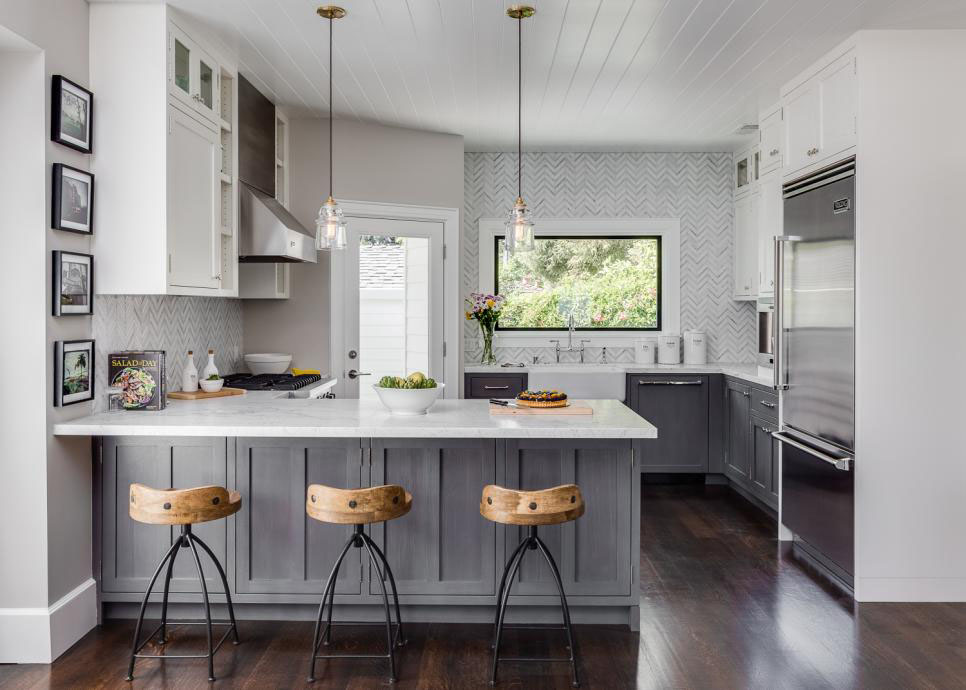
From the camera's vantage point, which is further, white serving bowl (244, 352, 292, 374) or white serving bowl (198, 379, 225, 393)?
white serving bowl (244, 352, 292, 374)

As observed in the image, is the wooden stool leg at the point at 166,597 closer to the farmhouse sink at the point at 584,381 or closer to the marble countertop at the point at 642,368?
the marble countertop at the point at 642,368

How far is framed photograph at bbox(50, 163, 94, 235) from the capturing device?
9.43 ft

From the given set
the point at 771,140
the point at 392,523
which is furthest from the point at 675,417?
the point at 392,523

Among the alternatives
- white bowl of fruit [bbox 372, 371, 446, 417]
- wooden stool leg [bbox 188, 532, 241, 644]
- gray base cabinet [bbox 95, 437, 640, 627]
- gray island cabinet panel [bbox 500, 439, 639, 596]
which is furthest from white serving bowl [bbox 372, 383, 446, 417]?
wooden stool leg [bbox 188, 532, 241, 644]

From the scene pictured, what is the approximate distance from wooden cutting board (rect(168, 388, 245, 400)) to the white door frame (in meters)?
1.18

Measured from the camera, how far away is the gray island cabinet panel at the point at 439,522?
3.12 meters

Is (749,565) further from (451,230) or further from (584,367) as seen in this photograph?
(451,230)

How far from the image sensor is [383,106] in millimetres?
4844

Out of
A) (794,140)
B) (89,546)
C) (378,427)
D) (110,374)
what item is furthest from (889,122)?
(89,546)

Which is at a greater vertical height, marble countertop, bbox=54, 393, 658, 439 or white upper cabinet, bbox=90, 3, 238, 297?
white upper cabinet, bbox=90, 3, 238, 297

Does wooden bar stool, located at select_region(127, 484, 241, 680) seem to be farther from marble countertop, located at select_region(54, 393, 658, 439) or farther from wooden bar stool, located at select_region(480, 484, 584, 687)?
wooden bar stool, located at select_region(480, 484, 584, 687)

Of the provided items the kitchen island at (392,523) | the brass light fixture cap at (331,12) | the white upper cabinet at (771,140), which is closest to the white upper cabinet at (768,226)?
the white upper cabinet at (771,140)

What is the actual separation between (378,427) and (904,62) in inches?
114

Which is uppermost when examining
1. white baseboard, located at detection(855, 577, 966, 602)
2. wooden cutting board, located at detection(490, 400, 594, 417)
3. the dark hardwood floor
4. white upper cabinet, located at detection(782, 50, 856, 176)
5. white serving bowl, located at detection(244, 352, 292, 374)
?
white upper cabinet, located at detection(782, 50, 856, 176)
